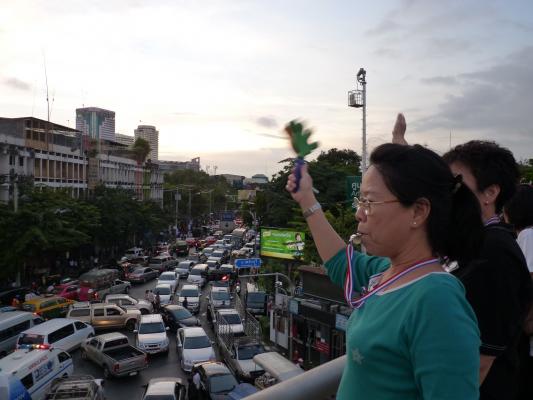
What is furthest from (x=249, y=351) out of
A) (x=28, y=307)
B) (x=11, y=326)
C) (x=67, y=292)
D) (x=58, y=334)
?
(x=67, y=292)

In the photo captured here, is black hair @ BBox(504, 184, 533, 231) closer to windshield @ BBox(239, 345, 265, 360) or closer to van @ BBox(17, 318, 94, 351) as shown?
windshield @ BBox(239, 345, 265, 360)

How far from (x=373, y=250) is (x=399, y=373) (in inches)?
15.9

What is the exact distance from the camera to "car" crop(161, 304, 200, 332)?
18.7 metres

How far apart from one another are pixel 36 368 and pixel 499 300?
1263cm

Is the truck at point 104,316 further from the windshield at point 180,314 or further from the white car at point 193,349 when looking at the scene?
the white car at point 193,349

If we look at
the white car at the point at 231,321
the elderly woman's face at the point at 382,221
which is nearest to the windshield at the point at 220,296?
the white car at the point at 231,321

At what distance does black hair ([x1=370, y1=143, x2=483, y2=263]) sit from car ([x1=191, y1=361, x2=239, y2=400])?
34.5 ft

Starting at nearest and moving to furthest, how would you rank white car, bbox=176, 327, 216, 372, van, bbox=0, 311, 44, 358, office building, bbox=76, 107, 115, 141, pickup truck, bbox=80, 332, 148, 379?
1. pickup truck, bbox=80, 332, 148, 379
2. white car, bbox=176, 327, 216, 372
3. van, bbox=0, 311, 44, 358
4. office building, bbox=76, 107, 115, 141

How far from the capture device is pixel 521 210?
3016 millimetres

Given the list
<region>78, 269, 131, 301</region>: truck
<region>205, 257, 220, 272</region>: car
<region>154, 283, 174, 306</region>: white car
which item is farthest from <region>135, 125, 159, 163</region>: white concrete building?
<region>154, 283, 174, 306</region>: white car

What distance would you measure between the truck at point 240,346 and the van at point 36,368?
464 centimetres

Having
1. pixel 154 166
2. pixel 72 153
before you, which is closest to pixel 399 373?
Result: pixel 72 153

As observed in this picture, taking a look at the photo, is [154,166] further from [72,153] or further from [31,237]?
[31,237]

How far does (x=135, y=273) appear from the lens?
29781 millimetres
